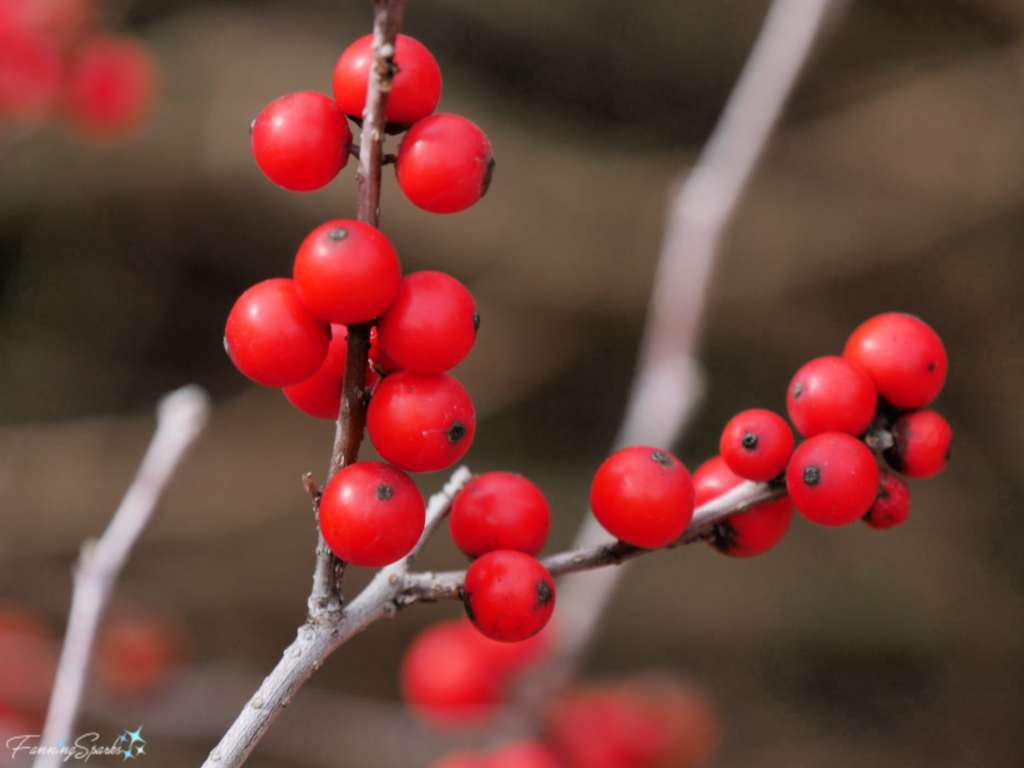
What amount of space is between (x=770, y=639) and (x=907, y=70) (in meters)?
1.75

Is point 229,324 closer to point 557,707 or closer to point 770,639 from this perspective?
point 557,707

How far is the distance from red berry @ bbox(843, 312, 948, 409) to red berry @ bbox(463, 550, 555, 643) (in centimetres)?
32

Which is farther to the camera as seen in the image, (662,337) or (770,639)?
(770,639)

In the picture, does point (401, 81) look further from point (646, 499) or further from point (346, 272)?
point (646, 499)

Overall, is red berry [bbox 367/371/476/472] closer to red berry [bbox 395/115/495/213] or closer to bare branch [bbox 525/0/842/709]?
red berry [bbox 395/115/495/213]

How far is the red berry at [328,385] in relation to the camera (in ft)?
1.91

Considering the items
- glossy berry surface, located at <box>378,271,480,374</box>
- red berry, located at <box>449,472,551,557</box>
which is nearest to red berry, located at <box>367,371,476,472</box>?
glossy berry surface, located at <box>378,271,480,374</box>

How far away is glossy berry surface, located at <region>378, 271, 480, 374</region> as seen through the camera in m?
0.49

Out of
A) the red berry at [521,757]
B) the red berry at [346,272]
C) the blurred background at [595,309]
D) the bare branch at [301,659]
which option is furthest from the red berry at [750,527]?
the blurred background at [595,309]

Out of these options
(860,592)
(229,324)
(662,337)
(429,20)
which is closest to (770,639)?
(860,592)

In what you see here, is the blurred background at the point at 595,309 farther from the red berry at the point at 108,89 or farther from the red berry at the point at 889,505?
the red berry at the point at 889,505

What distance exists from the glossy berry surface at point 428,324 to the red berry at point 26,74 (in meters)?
1.86

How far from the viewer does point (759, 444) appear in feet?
2.10

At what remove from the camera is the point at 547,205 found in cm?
257
